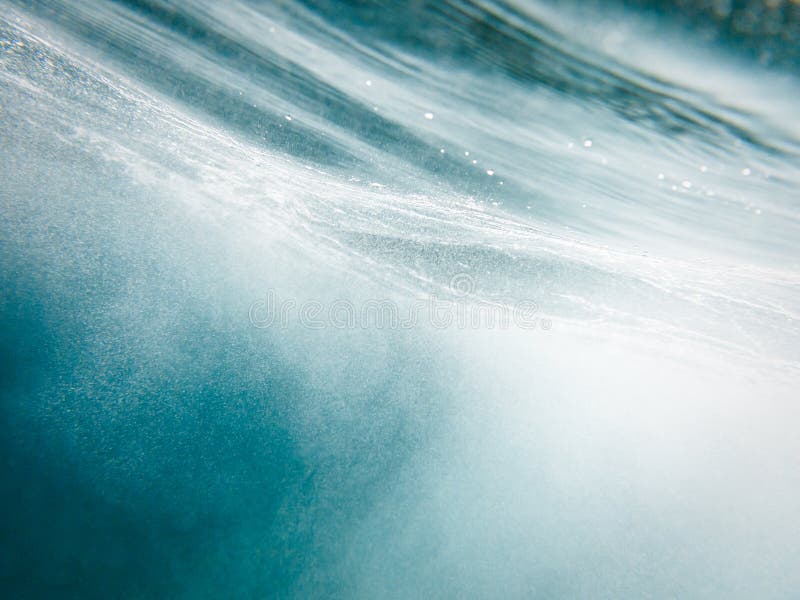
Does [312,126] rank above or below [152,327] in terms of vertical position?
above

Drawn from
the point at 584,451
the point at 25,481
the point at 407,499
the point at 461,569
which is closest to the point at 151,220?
the point at 25,481

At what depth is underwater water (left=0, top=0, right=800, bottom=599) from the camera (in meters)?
3.40

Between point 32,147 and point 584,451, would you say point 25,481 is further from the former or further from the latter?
point 584,451

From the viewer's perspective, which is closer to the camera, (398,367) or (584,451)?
(398,367)

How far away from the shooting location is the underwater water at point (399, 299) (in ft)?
11.1

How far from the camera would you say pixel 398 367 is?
12297 millimetres

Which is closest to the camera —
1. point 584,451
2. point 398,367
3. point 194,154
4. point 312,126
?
point 312,126

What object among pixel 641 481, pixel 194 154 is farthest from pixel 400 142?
pixel 641 481

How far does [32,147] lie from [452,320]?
1462 centimetres

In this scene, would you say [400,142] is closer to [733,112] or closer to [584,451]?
[733,112]

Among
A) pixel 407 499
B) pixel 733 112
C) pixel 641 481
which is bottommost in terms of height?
pixel 407 499

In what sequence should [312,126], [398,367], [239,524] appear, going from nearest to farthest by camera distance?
1. [312,126]
2. [239,524]
3. [398,367]

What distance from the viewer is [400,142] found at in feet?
16.7

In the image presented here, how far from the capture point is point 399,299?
1320 centimetres
